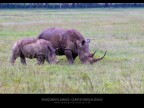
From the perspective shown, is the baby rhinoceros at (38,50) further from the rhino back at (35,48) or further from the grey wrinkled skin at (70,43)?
the grey wrinkled skin at (70,43)

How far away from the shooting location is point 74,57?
1575 cm

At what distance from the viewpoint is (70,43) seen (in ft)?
50.5

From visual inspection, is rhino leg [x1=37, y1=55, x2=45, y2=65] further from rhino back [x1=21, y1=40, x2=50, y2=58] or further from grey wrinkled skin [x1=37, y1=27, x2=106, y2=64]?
grey wrinkled skin [x1=37, y1=27, x2=106, y2=64]

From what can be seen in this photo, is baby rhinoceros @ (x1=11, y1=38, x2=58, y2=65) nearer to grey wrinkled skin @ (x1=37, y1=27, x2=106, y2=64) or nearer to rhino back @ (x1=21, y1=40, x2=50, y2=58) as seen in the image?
rhino back @ (x1=21, y1=40, x2=50, y2=58)

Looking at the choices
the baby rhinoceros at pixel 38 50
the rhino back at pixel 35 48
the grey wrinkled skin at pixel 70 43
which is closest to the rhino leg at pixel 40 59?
the baby rhinoceros at pixel 38 50

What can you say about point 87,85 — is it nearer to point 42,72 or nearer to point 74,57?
point 42,72

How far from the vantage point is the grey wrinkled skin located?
1486cm

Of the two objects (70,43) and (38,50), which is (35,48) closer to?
(38,50)

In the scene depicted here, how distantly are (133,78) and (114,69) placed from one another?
6.54 feet

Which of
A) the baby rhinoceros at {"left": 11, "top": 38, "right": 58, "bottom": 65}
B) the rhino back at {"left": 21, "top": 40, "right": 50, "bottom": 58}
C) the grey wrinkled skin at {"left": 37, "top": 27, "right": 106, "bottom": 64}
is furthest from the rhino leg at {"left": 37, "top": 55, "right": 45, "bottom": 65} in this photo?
the grey wrinkled skin at {"left": 37, "top": 27, "right": 106, "bottom": 64}

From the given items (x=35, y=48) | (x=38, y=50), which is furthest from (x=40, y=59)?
(x=35, y=48)

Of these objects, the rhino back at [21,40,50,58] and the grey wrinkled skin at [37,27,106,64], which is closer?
the rhino back at [21,40,50,58]

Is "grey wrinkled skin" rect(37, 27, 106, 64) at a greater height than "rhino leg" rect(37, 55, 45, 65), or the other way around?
"grey wrinkled skin" rect(37, 27, 106, 64)
